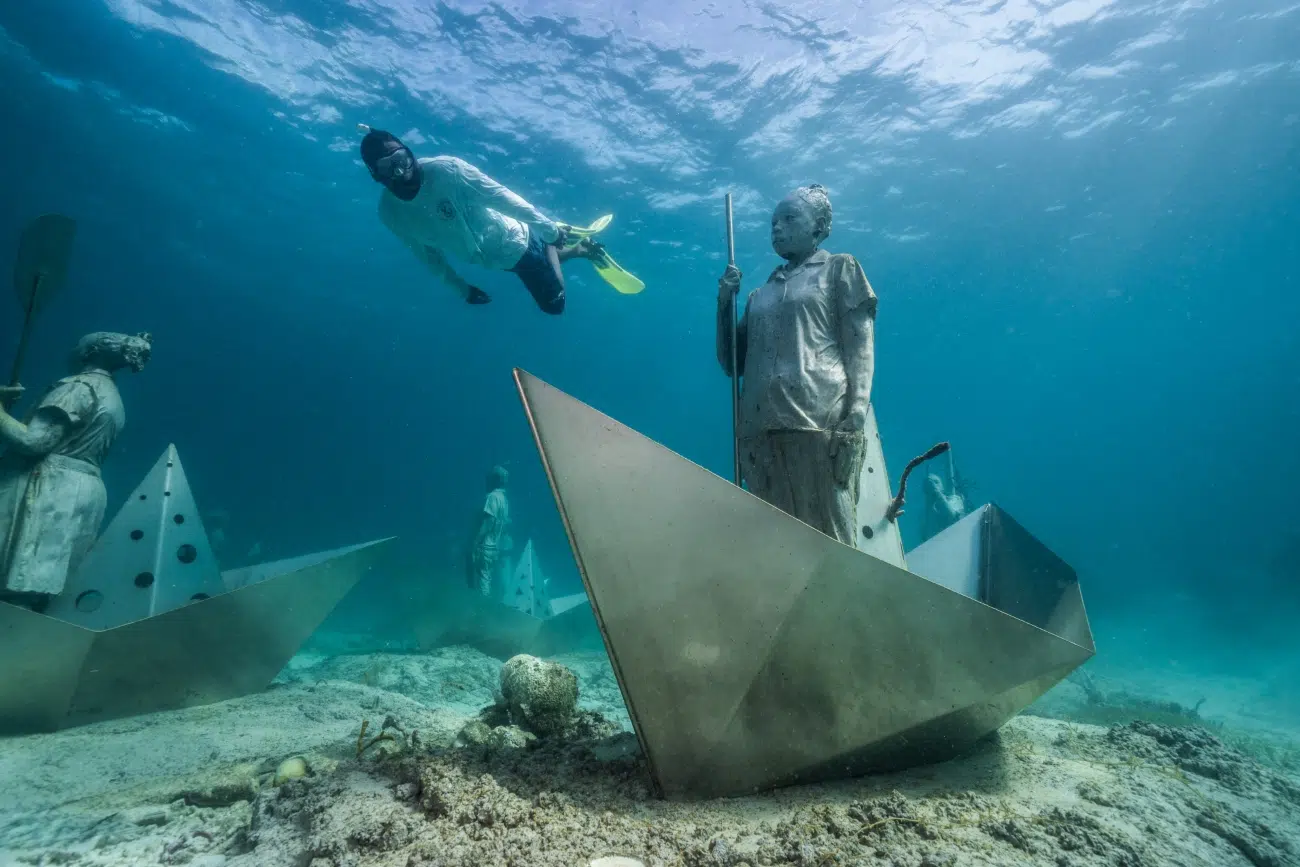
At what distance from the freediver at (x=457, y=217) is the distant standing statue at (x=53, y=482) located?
2.56m

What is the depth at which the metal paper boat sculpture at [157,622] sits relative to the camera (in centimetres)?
332

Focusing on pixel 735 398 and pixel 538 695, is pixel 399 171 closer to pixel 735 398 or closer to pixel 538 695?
pixel 735 398

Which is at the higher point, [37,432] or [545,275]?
[545,275]

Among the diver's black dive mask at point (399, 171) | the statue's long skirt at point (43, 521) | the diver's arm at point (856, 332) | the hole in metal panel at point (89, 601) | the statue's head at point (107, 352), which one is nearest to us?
the diver's arm at point (856, 332)

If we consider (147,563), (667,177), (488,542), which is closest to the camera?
(147,563)

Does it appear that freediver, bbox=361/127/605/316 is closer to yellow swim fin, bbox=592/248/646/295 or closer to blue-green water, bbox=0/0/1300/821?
yellow swim fin, bbox=592/248/646/295

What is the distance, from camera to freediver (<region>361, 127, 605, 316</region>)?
4.53 m

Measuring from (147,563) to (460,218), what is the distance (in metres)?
3.88

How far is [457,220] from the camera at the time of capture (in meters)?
5.02

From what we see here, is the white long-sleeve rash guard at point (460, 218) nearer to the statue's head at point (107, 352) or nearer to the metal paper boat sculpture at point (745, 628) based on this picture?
the statue's head at point (107, 352)

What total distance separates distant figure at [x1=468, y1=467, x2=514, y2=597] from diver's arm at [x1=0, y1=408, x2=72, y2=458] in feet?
21.2

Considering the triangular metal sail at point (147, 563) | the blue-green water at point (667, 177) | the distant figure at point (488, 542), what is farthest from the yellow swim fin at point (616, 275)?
the blue-green water at point (667, 177)

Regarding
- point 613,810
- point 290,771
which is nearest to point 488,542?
point 290,771

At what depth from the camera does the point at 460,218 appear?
502cm
